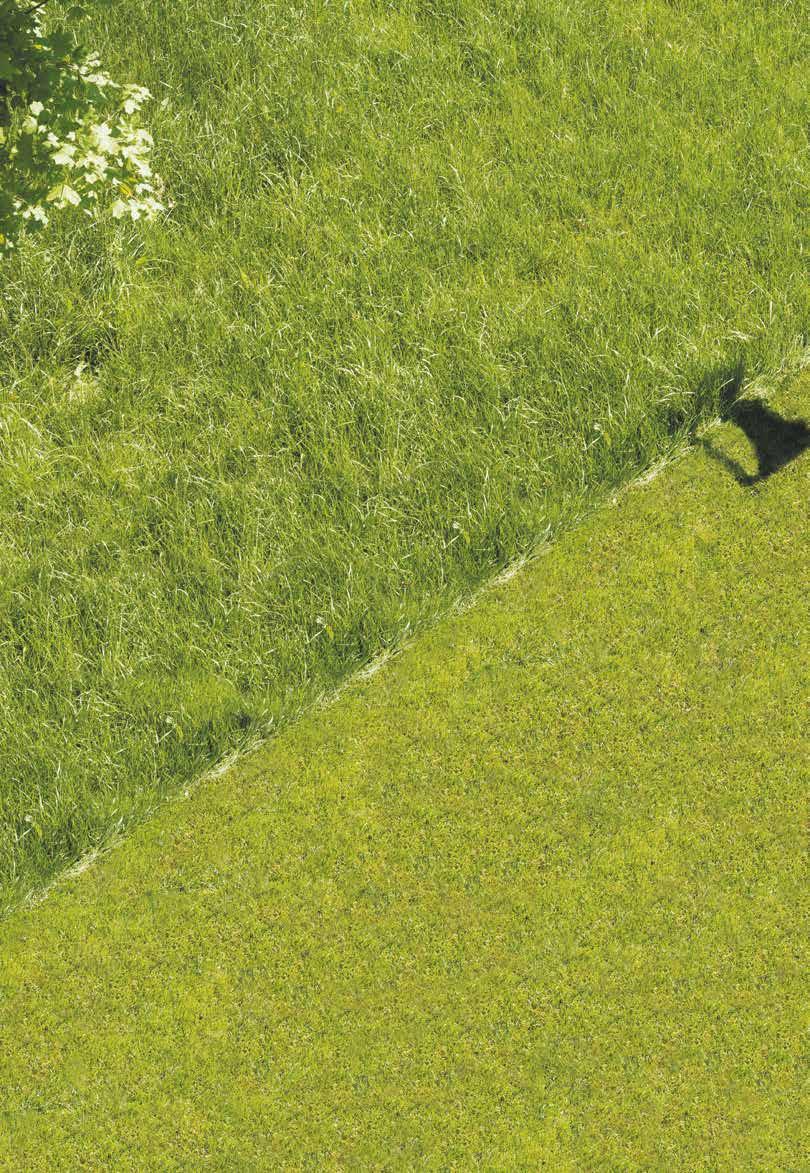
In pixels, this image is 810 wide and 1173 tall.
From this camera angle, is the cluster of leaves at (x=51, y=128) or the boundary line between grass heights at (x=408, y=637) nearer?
the cluster of leaves at (x=51, y=128)

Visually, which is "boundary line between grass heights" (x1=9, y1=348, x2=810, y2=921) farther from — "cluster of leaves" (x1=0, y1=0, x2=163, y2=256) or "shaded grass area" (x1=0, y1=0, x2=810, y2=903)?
"cluster of leaves" (x1=0, y1=0, x2=163, y2=256)

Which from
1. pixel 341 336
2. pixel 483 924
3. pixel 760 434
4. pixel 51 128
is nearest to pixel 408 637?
pixel 483 924

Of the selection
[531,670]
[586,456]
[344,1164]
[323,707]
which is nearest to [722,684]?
[531,670]

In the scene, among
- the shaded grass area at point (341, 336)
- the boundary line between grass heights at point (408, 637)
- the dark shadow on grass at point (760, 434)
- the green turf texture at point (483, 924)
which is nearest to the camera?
the green turf texture at point (483, 924)

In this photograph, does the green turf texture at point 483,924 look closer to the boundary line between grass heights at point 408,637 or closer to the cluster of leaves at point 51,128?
the boundary line between grass heights at point 408,637

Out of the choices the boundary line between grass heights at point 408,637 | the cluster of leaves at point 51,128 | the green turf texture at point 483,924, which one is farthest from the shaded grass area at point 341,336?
the cluster of leaves at point 51,128

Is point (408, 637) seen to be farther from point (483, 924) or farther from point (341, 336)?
point (341, 336)
